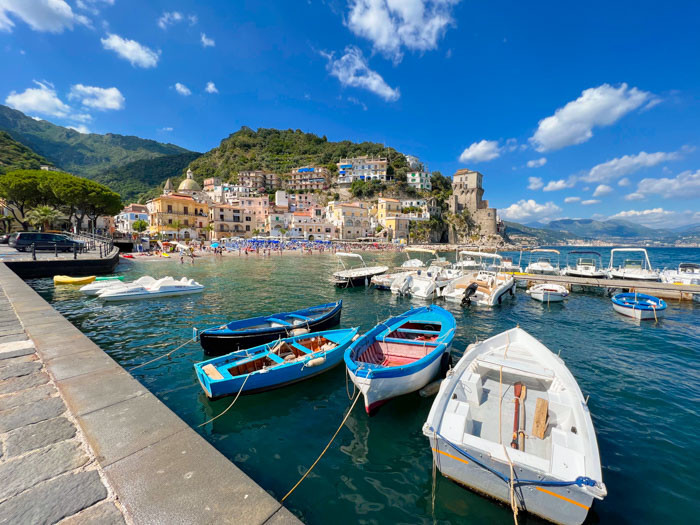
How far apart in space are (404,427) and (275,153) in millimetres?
125311

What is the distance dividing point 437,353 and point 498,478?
3.10 metres

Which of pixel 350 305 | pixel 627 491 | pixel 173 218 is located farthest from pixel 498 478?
pixel 173 218

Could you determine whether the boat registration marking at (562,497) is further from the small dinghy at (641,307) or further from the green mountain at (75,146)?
the green mountain at (75,146)

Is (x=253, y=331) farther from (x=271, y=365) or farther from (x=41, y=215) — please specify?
(x=41, y=215)

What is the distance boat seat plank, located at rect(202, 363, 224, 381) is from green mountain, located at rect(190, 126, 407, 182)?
10377cm

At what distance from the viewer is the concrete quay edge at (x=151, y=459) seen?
2.16 metres

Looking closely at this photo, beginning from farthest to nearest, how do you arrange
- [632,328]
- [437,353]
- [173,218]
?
[173,218] → [632,328] → [437,353]

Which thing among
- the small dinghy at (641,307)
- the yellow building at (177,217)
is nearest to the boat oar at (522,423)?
the small dinghy at (641,307)

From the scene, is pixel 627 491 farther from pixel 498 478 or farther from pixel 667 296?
pixel 667 296

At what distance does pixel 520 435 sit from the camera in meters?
→ 4.55

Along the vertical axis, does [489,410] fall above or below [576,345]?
above

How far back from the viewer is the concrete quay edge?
7.08ft

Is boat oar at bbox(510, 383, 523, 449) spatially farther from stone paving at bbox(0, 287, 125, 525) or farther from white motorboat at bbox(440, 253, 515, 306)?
white motorboat at bbox(440, 253, 515, 306)

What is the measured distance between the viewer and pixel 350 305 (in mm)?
16781
